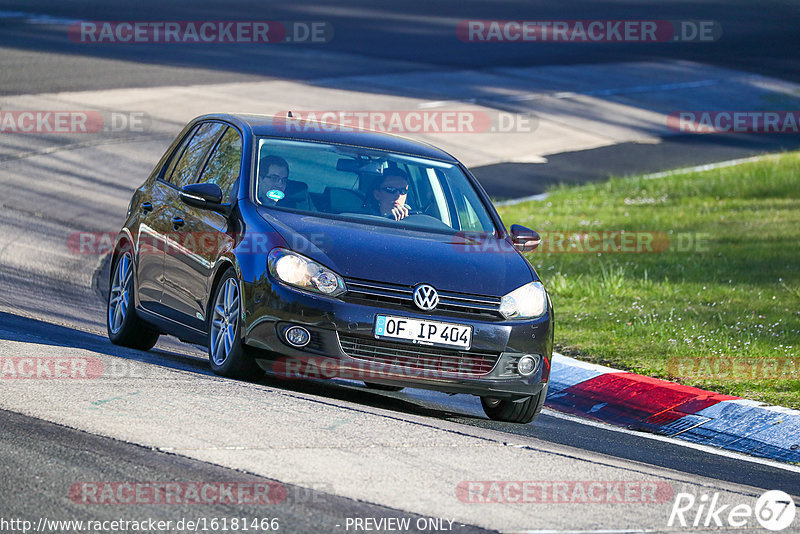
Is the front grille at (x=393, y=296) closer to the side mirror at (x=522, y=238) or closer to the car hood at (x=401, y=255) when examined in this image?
the car hood at (x=401, y=255)

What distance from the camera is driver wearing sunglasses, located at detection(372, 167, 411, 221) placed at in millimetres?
8789

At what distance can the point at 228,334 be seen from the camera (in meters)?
8.17

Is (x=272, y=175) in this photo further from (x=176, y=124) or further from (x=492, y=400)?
(x=176, y=124)

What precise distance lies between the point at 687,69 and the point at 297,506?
3135 centimetres

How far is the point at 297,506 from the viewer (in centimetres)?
545

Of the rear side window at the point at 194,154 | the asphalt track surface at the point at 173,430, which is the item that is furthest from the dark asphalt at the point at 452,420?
the rear side window at the point at 194,154

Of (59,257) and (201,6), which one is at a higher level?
(201,6)

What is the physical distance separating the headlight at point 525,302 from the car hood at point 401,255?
0.16 ft

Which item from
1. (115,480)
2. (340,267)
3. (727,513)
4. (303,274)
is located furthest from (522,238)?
(115,480)

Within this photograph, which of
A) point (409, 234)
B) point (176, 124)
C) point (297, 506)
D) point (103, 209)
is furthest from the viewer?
point (176, 124)

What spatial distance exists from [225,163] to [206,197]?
0.63m

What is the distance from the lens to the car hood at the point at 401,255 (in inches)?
309

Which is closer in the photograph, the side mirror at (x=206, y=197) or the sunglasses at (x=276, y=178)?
the side mirror at (x=206, y=197)

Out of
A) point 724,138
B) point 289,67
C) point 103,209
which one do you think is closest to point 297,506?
point 103,209
